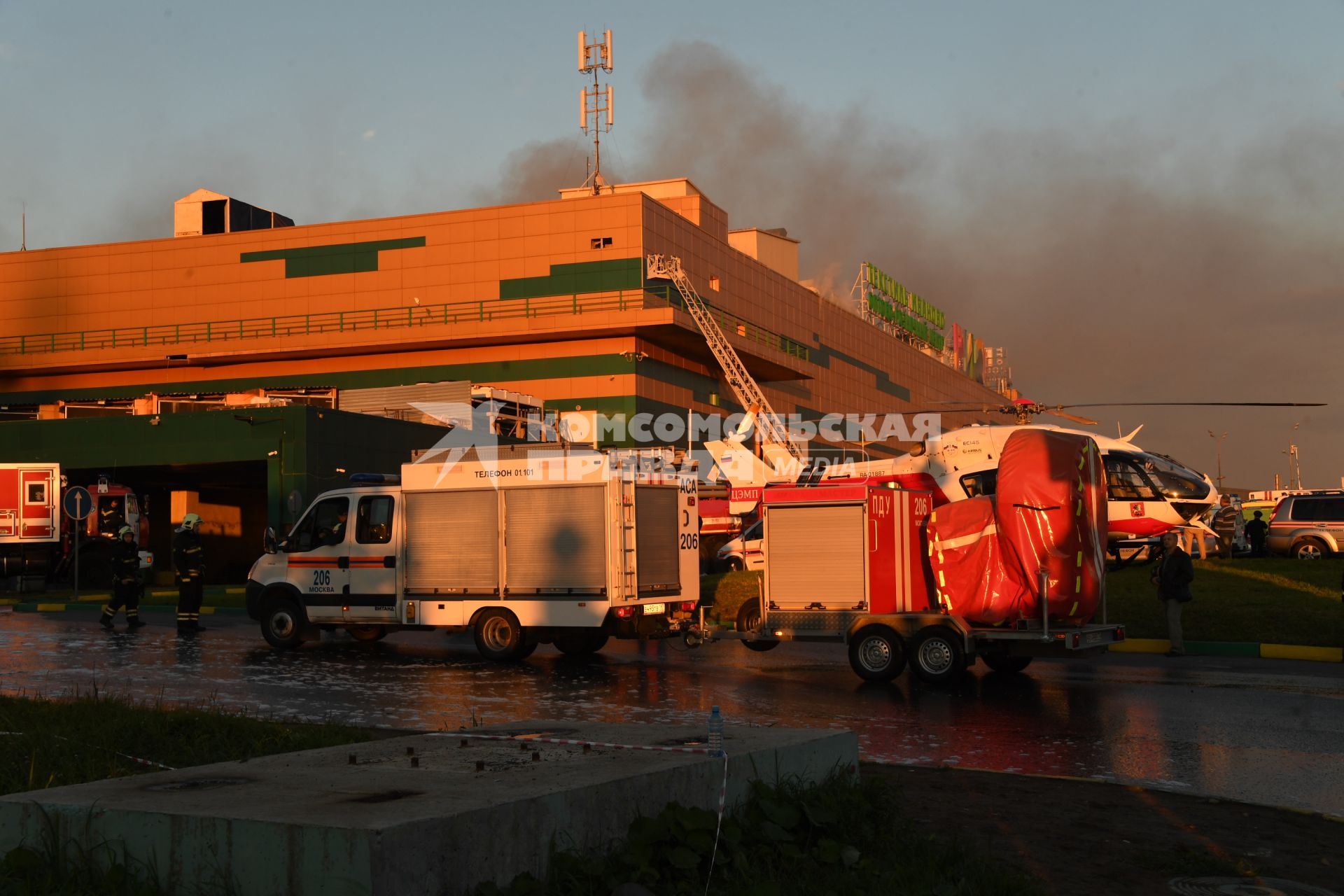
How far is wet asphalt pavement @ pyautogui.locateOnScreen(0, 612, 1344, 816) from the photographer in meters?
9.52

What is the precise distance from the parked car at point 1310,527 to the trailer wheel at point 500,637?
22.7 meters

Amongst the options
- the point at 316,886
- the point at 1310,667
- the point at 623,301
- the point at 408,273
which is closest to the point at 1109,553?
the point at 1310,667

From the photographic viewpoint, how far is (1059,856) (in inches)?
246

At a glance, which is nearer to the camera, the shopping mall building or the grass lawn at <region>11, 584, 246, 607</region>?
the grass lawn at <region>11, 584, 246, 607</region>

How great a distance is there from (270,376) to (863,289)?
1753 inches

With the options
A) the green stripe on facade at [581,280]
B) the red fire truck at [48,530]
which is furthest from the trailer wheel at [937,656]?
the green stripe on facade at [581,280]

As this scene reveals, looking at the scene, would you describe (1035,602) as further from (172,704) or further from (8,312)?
(8,312)

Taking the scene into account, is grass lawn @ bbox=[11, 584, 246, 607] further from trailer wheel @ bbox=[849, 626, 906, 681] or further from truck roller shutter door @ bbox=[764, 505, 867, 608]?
trailer wheel @ bbox=[849, 626, 906, 681]

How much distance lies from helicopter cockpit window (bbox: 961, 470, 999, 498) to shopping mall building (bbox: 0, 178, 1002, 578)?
2180 centimetres

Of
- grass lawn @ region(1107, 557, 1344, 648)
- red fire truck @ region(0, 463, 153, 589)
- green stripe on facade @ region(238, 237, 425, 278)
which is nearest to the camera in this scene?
grass lawn @ region(1107, 557, 1344, 648)

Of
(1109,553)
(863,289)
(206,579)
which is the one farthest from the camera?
(863,289)

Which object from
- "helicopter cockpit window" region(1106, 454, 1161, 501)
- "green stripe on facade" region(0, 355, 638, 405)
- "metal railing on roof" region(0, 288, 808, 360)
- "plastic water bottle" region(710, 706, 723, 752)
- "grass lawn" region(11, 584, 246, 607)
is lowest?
"grass lawn" region(11, 584, 246, 607)

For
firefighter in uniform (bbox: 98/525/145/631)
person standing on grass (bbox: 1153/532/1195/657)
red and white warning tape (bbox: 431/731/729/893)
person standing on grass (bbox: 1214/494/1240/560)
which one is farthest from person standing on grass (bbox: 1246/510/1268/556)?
red and white warning tape (bbox: 431/731/729/893)

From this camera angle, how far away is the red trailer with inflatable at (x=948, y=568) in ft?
45.3
